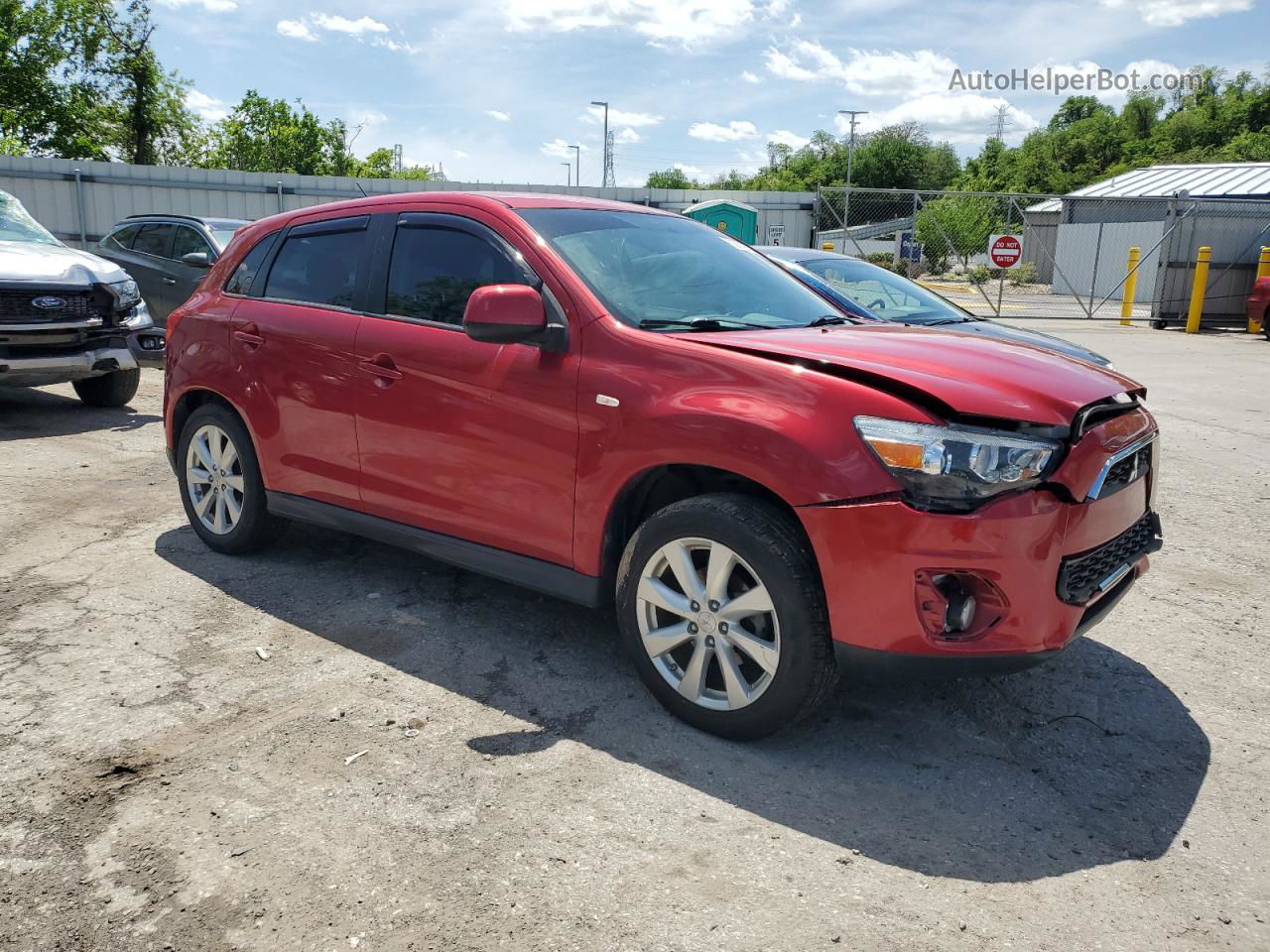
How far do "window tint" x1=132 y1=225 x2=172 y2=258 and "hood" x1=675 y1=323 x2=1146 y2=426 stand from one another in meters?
9.97

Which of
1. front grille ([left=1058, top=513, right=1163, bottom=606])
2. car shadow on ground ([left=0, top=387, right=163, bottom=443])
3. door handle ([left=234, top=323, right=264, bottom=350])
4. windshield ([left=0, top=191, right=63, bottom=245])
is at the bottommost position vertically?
car shadow on ground ([left=0, top=387, right=163, bottom=443])

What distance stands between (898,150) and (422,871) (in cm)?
9326

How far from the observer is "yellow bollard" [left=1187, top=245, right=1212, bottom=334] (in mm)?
20719

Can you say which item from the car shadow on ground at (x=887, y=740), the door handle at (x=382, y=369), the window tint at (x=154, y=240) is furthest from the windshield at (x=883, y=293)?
the window tint at (x=154, y=240)

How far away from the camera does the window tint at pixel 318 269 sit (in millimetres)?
4379

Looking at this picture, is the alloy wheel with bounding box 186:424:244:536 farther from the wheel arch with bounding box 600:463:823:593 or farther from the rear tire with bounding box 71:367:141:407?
the rear tire with bounding box 71:367:141:407

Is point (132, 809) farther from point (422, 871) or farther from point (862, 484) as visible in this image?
point (862, 484)

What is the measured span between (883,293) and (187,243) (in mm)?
7706


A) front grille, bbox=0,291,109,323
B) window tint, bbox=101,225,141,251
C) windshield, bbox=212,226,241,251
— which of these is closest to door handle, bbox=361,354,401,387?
front grille, bbox=0,291,109,323

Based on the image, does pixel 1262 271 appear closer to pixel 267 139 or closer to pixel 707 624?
pixel 707 624

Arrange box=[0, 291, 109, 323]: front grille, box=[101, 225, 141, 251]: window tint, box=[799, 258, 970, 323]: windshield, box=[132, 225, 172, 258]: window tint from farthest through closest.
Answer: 1. box=[101, 225, 141, 251]: window tint
2. box=[132, 225, 172, 258]: window tint
3. box=[799, 258, 970, 323]: windshield
4. box=[0, 291, 109, 323]: front grille

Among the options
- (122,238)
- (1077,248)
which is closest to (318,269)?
(122,238)

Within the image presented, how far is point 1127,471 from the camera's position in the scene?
321 cm

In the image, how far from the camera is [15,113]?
41969 millimetres
